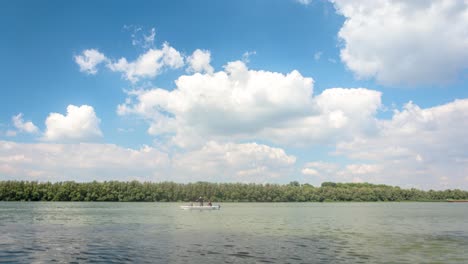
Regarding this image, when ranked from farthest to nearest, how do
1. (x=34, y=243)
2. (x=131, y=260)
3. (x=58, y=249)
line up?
(x=34, y=243) < (x=58, y=249) < (x=131, y=260)

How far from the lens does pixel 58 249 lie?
1794 inches

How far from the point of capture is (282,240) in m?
55.4

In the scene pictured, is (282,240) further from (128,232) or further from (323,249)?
(128,232)

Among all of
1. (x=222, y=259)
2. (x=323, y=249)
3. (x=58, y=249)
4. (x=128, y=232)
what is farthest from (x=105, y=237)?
(x=323, y=249)

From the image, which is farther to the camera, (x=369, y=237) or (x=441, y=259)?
(x=369, y=237)

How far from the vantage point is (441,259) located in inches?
1641

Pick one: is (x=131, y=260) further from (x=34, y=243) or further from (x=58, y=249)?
(x=34, y=243)

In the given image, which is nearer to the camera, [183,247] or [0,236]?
[183,247]

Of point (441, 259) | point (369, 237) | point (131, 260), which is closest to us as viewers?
point (131, 260)

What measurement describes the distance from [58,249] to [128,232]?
18.6 m

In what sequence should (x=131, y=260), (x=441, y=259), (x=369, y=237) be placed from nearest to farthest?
(x=131, y=260) < (x=441, y=259) < (x=369, y=237)

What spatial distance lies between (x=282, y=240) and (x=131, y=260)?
22.2 meters

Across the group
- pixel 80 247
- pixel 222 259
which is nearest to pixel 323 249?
pixel 222 259

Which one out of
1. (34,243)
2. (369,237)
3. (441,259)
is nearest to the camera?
(441,259)
